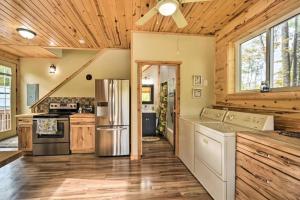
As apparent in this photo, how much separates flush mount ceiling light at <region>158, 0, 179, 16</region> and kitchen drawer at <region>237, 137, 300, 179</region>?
5.41ft

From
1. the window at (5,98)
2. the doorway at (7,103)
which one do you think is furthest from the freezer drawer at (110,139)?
the window at (5,98)

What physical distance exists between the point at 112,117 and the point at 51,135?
4.68 ft

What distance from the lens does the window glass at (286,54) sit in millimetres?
2256

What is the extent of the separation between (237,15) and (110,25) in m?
2.27

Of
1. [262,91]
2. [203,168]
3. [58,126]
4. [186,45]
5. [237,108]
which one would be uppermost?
[186,45]

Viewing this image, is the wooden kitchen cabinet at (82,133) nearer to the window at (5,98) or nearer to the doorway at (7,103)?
the doorway at (7,103)

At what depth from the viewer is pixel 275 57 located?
8.46ft

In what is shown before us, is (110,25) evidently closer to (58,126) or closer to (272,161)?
(58,126)

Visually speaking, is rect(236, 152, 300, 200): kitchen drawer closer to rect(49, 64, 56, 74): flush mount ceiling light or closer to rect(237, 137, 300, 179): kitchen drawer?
rect(237, 137, 300, 179): kitchen drawer

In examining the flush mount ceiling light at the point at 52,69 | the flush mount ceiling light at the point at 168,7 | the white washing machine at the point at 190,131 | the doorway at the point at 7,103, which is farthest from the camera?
the flush mount ceiling light at the point at 52,69

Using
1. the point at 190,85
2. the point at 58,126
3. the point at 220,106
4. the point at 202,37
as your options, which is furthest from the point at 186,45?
the point at 58,126

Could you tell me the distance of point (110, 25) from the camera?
3.63 metres

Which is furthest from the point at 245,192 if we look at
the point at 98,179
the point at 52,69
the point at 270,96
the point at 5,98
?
the point at 5,98

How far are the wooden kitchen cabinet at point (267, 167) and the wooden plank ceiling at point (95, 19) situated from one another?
205 cm
